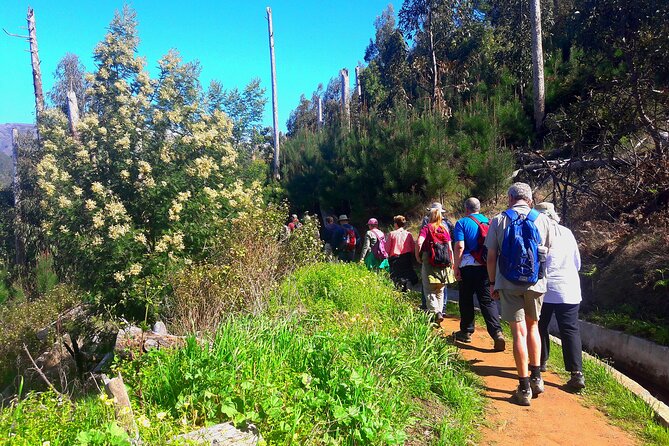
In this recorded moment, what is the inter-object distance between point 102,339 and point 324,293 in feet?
12.5

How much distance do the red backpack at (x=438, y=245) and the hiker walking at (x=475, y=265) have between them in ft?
1.24

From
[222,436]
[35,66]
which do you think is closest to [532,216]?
[222,436]

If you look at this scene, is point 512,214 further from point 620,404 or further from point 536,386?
point 620,404

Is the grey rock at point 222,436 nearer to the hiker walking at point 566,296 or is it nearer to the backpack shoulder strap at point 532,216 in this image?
the backpack shoulder strap at point 532,216

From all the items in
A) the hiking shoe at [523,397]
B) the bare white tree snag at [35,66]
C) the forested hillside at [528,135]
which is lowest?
the hiking shoe at [523,397]

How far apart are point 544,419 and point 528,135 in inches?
453

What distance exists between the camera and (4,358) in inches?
386

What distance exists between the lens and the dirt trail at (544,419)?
3656 millimetres

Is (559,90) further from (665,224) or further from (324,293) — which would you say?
(324,293)

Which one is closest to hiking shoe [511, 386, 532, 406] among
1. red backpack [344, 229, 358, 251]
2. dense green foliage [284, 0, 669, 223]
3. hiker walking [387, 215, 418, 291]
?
hiker walking [387, 215, 418, 291]

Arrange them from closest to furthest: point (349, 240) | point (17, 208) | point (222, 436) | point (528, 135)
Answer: point (222, 436), point (349, 240), point (528, 135), point (17, 208)

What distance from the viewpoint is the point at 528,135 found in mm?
14102

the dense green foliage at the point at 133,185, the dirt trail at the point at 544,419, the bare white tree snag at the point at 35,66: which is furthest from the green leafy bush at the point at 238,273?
the bare white tree snag at the point at 35,66

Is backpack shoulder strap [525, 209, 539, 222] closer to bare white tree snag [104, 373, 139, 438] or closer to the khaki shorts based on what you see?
the khaki shorts
